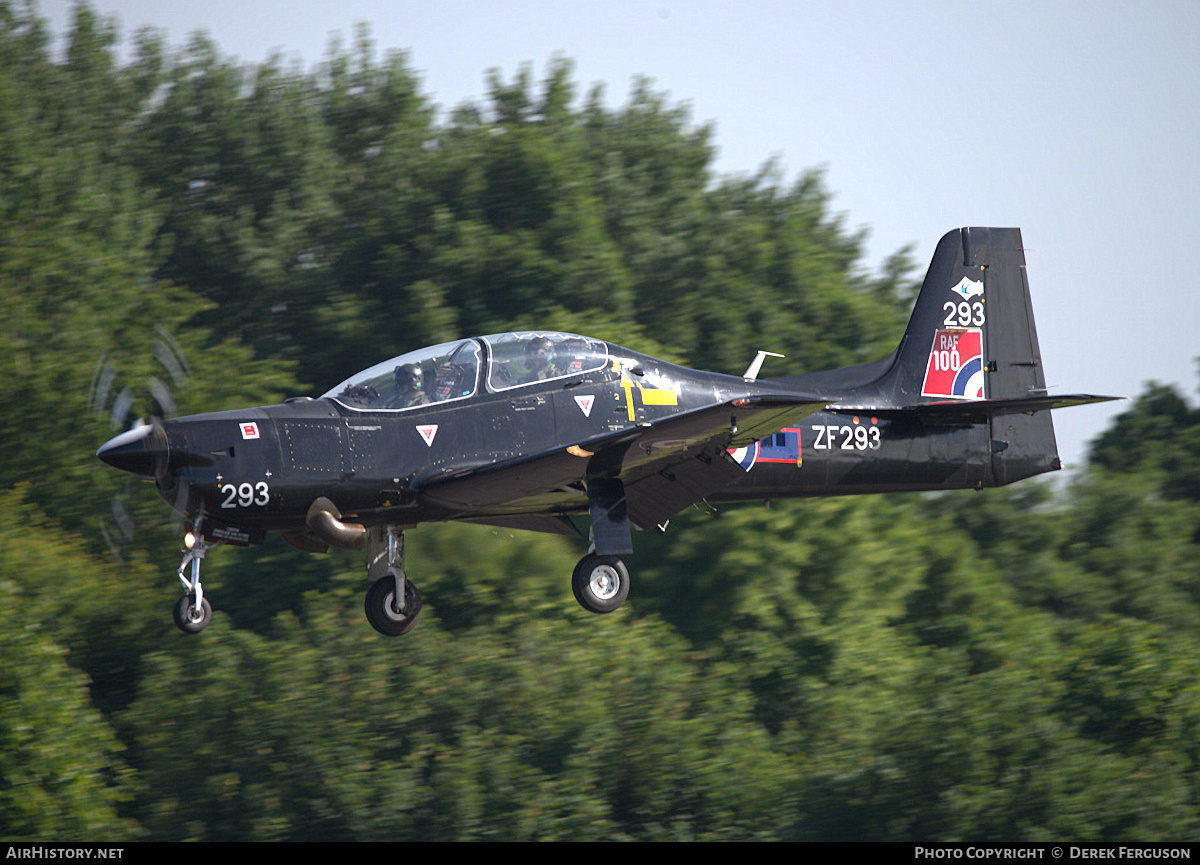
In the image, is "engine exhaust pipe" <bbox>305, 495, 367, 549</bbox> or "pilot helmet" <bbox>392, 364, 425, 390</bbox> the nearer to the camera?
"engine exhaust pipe" <bbox>305, 495, 367, 549</bbox>

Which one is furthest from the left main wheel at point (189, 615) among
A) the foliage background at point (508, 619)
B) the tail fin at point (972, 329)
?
the tail fin at point (972, 329)

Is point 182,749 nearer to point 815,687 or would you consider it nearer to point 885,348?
point 815,687

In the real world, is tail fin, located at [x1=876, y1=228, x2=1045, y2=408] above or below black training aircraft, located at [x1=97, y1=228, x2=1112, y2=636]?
above

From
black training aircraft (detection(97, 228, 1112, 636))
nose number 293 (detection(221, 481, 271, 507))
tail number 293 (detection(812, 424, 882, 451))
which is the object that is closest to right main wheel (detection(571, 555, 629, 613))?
black training aircraft (detection(97, 228, 1112, 636))

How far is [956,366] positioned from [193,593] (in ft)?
29.0

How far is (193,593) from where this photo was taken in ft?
38.3

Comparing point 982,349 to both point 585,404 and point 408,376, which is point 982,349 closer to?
point 585,404

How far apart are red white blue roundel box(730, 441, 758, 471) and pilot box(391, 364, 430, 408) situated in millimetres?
3399

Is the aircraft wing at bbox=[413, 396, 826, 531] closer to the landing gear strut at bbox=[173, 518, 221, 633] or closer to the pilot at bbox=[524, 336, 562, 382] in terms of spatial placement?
the pilot at bbox=[524, 336, 562, 382]

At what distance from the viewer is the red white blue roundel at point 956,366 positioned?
14.9 m

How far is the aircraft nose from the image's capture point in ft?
36.3

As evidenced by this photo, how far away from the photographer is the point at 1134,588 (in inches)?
1131

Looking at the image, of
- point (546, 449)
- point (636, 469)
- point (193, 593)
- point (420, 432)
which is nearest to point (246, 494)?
point (193, 593)
